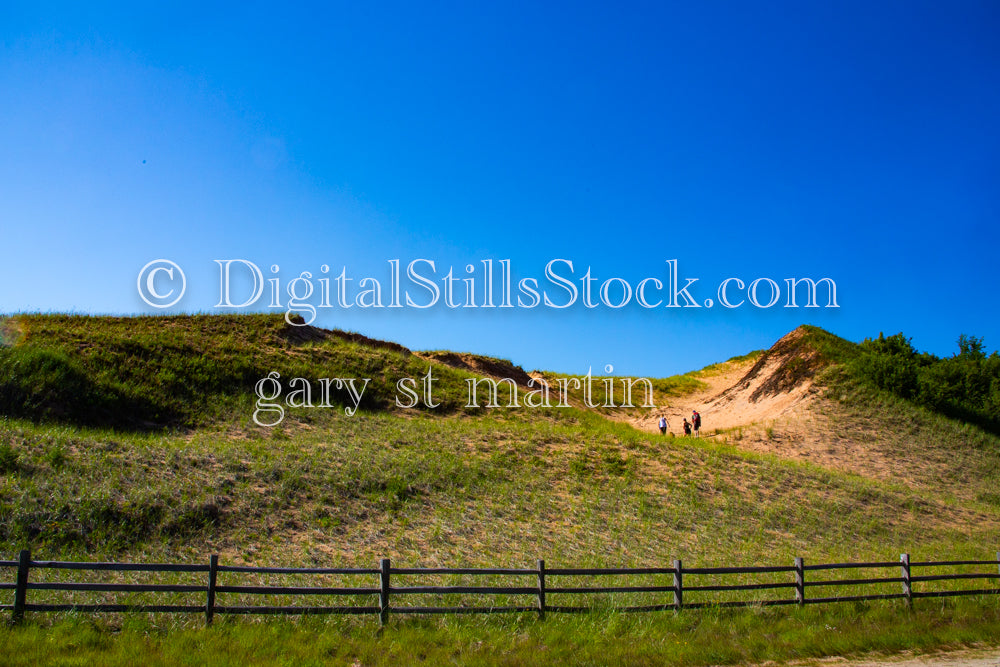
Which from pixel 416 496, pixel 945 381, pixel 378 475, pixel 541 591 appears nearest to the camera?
pixel 541 591

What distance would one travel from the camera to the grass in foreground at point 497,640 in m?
9.84

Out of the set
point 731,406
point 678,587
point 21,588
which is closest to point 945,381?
point 731,406

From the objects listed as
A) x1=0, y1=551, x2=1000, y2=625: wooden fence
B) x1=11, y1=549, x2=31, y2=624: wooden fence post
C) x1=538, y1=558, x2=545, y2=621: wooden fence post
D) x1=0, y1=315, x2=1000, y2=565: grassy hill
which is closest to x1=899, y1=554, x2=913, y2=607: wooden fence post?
x1=0, y1=551, x2=1000, y2=625: wooden fence

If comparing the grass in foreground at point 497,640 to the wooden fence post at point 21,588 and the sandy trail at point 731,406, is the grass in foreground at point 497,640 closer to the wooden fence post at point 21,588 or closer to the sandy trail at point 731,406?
the wooden fence post at point 21,588

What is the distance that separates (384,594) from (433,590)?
95 centimetres

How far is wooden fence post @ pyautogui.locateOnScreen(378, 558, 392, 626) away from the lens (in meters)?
11.6

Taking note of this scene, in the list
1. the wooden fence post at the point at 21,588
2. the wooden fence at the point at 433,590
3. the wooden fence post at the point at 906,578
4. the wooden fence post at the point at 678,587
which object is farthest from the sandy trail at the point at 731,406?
the wooden fence post at the point at 21,588

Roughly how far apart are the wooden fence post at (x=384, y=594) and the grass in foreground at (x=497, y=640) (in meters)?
0.19

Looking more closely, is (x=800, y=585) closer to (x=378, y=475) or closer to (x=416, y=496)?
(x=416, y=496)

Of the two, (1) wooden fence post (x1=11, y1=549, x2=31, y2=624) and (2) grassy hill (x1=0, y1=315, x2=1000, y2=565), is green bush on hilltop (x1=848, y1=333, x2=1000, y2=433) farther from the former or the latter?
(1) wooden fence post (x1=11, y1=549, x2=31, y2=624)

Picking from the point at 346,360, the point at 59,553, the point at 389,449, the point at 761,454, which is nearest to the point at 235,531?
the point at 59,553

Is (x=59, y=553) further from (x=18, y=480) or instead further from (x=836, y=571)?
(x=836, y=571)

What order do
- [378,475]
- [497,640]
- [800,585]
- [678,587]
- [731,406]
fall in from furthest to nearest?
[731,406] → [378,475] → [800,585] → [678,587] → [497,640]

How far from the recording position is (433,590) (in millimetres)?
11836
